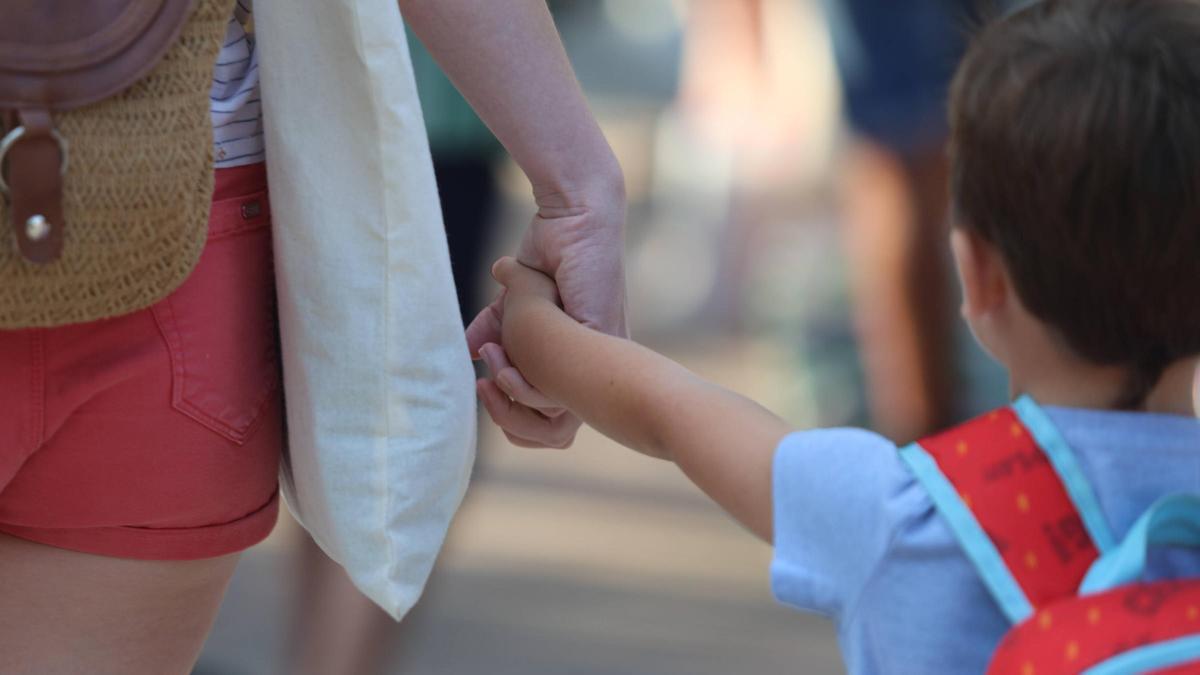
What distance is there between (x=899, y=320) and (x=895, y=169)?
1.21 ft

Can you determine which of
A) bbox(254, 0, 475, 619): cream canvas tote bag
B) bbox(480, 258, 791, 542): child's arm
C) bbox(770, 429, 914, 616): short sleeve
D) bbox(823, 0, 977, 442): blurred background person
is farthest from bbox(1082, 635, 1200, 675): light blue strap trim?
bbox(823, 0, 977, 442): blurred background person

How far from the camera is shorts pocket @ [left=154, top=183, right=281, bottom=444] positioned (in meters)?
1.53

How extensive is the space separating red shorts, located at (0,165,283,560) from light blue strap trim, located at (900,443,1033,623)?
2.02 feet

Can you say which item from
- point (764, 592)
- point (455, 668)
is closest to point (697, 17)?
point (764, 592)

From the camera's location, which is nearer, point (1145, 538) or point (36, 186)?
point (1145, 538)

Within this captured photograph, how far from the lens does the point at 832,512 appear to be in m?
1.35

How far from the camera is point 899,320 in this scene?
4.30 metres

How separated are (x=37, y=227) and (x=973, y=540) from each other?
0.72 meters

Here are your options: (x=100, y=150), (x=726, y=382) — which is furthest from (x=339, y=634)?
(x=726, y=382)

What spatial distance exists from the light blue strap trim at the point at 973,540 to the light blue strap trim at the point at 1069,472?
0.07m

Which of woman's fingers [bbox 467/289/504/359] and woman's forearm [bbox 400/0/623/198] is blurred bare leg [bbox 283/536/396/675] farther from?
woman's forearm [bbox 400/0/623/198]

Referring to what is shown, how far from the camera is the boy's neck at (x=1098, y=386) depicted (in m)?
1.34

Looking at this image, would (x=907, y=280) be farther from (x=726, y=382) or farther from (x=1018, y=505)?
(x=1018, y=505)

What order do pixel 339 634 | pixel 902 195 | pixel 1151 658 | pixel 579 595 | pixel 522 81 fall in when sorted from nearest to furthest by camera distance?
pixel 1151 658 < pixel 522 81 < pixel 339 634 < pixel 579 595 < pixel 902 195
